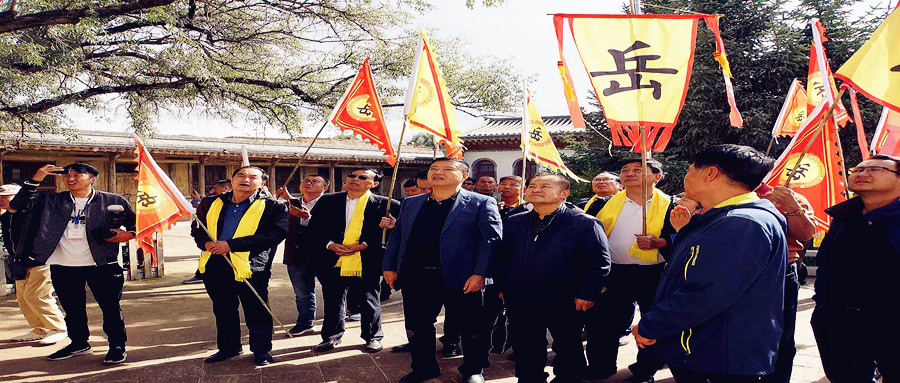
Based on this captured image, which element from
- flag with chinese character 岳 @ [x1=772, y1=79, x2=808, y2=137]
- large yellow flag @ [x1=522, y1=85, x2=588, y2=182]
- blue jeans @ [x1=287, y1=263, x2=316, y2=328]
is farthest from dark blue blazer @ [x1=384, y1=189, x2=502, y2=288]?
flag with chinese character 岳 @ [x1=772, y1=79, x2=808, y2=137]

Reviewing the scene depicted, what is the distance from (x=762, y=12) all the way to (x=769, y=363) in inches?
462

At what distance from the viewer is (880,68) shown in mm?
2818

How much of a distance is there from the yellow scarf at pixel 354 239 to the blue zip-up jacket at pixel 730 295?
121 inches

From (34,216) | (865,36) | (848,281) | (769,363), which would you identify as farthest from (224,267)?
(865,36)

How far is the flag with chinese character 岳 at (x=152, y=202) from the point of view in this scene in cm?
420

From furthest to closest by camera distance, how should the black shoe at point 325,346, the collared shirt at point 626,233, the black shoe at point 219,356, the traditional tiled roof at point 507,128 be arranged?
the traditional tiled roof at point 507,128 < the black shoe at point 325,346 < the black shoe at point 219,356 < the collared shirt at point 626,233

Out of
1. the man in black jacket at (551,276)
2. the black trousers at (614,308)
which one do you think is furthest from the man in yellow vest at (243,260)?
the black trousers at (614,308)

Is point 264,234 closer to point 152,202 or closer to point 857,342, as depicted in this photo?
point 152,202

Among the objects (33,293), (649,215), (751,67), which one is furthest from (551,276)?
(751,67)

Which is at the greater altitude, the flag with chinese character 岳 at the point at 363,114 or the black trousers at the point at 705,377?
the flag with chinese character 岳 at the point at 363,114

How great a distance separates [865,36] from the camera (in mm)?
10805

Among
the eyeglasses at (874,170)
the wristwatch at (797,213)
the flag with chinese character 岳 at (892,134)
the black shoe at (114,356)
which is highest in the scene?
the flag with chinese character 岳 at (892,134)

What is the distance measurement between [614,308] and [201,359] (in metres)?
3.35

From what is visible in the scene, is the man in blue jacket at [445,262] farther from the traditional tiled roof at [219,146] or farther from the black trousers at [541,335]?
the traditional tiled roof at [219,146]
